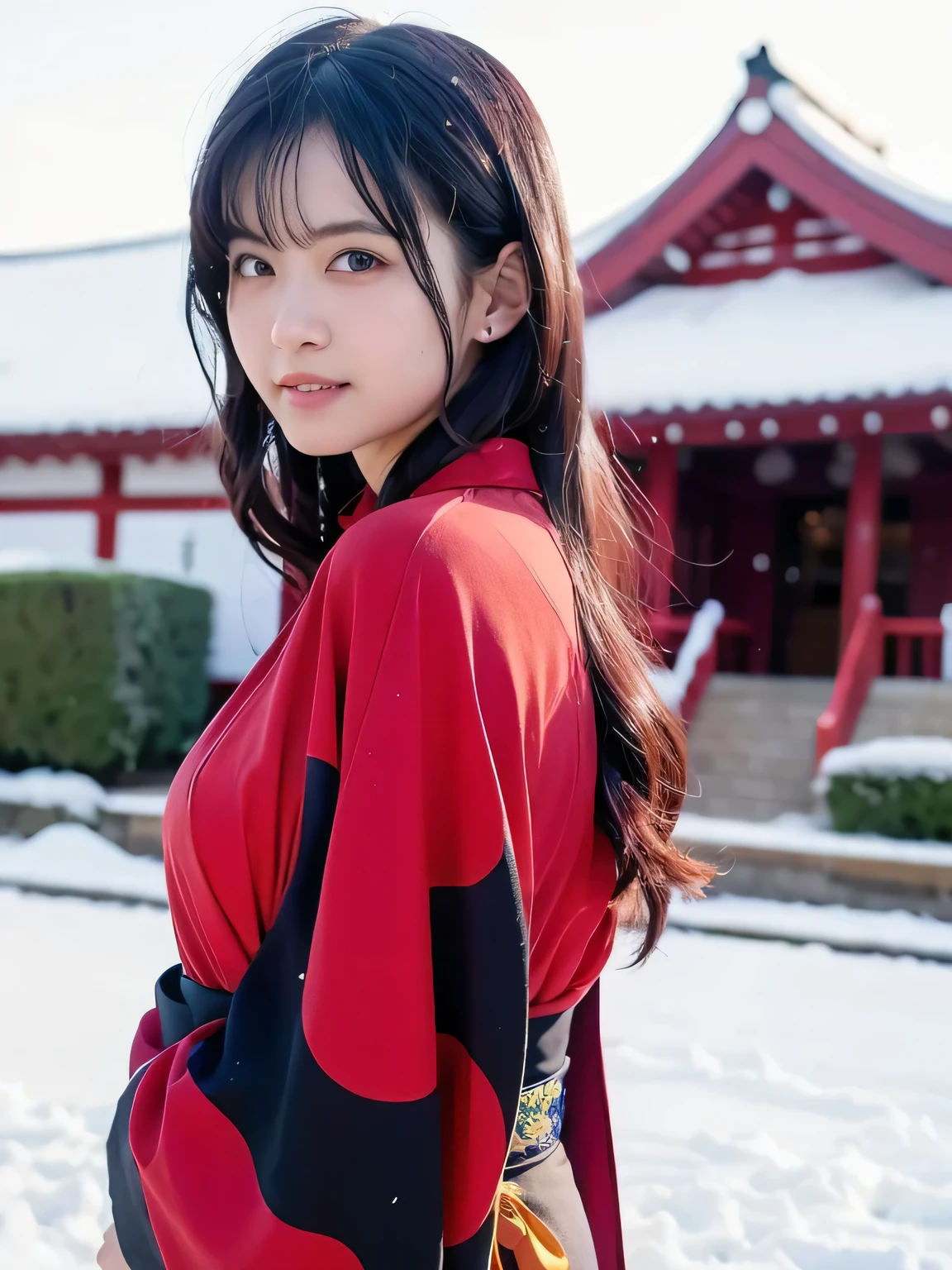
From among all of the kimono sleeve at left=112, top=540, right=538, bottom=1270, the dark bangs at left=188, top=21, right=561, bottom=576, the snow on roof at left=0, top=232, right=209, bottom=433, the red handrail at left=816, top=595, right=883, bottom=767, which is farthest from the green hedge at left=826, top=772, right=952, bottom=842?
the kimono sleeve at left=112, top=540, right=538, bottom=1270

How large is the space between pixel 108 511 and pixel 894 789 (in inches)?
304

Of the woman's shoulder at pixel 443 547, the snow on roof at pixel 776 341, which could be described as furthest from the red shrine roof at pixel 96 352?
the woman's shoulder at pixel 443 547

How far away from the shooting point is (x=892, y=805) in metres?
6.45

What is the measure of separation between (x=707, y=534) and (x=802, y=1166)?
347 inches

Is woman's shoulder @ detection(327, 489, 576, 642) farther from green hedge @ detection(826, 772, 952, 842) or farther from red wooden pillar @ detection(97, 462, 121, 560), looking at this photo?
red wooden pillar @ detection(97, 462, 121, 560)

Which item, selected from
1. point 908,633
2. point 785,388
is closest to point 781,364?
point 785,388

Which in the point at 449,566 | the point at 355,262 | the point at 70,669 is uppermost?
the point at 355,262

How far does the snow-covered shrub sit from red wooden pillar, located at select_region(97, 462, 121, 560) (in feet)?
23.6

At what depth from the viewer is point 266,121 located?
0.95 m

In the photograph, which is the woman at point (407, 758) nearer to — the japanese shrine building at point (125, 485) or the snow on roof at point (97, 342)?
the snow on roof at point (97, 342)

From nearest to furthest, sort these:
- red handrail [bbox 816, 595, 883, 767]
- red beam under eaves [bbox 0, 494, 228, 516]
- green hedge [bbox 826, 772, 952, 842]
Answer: green hedge [bbox 826, 772, 952, 842], red handrail [bbox 816, 595, 883, 767], red beam under eaves [bbox 0, 494, 228, 516]

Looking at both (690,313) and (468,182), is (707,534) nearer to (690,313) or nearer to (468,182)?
(690,313)

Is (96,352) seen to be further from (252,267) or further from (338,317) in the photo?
(338,317)

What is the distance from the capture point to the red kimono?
72 centimetres
